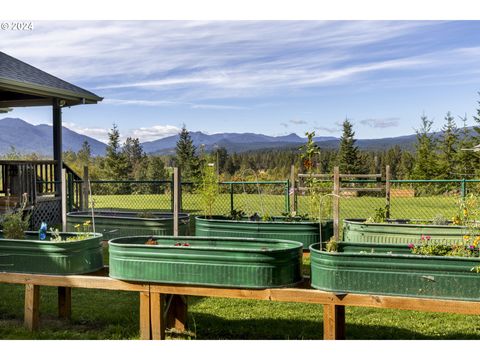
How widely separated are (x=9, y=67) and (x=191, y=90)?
117ft

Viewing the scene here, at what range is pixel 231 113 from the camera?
43281mm

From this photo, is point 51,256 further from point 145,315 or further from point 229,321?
point 229,321

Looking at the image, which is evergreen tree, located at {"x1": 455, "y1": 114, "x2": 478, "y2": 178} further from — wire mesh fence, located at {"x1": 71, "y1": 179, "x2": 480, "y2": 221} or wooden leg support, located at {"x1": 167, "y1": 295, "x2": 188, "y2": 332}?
wooden leg support, located at {"x1": 167, "y1": 295, "x2": 188, "y2": 332}

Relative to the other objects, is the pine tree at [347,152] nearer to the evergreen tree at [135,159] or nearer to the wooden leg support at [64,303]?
the evergreen tree at [135,159]

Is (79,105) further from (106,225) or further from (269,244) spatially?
(269,244)

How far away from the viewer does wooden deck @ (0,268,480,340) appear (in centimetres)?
332

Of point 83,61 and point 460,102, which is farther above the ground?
point 83,61

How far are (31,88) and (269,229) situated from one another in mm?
5872

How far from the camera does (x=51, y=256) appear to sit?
4133 millimetres

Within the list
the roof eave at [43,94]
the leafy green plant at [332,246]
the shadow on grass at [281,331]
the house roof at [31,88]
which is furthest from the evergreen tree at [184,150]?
the leafy green plant at [332,246]

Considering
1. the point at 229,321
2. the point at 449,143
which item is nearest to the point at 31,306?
the point at 229,321

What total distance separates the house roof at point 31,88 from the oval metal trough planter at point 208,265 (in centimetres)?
684

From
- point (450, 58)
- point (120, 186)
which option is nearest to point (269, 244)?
point (120, 186)

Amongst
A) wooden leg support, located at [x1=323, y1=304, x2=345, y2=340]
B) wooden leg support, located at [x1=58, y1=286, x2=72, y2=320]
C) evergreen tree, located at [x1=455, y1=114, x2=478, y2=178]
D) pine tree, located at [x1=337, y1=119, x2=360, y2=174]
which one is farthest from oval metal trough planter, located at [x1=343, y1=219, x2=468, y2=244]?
pine tree, located at [x1=337, y1=119, x2=360, y2=174]
